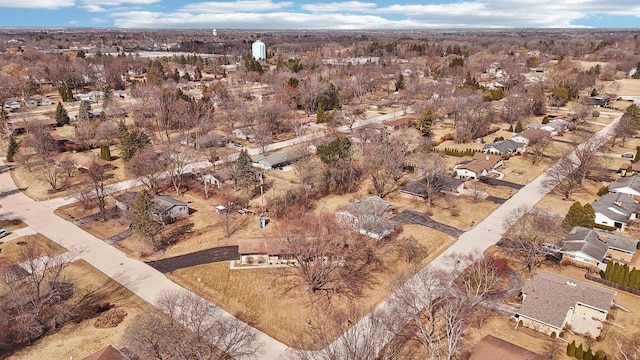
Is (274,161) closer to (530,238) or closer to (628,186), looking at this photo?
(530,238)

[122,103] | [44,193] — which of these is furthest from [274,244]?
[122,103]

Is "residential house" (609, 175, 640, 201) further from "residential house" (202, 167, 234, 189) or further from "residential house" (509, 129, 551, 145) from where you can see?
"residential house" (202, 167, 234, 189)

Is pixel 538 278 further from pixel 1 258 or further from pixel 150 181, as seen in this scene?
pixel 1 258

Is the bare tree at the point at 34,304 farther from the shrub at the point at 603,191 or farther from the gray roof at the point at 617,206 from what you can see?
the shrub at the point at 603,191

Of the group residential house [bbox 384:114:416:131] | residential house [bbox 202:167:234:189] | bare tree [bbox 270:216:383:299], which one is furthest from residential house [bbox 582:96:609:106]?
bare tree [bbox 270:216:383:299]

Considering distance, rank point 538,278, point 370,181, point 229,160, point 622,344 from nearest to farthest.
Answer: point 622,344 < point 538,278 < point 370,181 < point 229,160

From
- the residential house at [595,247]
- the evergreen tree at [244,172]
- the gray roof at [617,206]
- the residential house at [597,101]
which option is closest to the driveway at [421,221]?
the residential house at [595,247]
